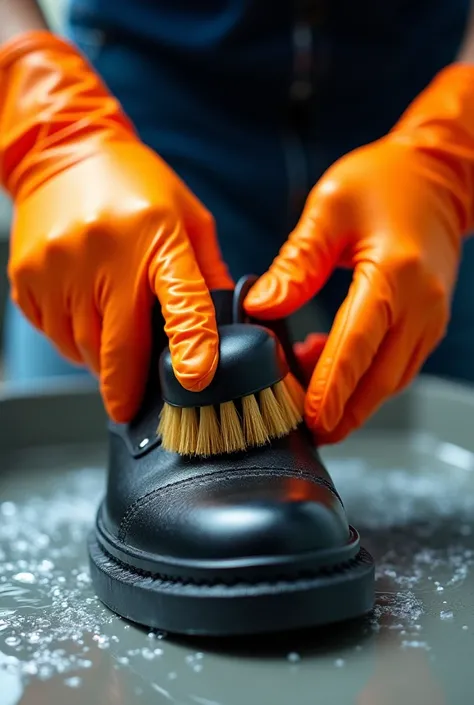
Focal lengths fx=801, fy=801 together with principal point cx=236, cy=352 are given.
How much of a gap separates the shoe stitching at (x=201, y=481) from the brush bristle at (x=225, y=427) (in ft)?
0.07

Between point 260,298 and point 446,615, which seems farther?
point 260,298

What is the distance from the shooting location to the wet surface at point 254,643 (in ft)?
1.62

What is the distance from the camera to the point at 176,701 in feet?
1.60

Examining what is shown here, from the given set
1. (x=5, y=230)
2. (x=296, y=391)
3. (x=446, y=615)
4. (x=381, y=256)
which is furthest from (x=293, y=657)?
(x=5, y=230)

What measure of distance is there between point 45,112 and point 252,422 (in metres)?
0.43

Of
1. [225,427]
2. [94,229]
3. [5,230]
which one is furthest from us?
[5,230]

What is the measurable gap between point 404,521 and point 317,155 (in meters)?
0.62

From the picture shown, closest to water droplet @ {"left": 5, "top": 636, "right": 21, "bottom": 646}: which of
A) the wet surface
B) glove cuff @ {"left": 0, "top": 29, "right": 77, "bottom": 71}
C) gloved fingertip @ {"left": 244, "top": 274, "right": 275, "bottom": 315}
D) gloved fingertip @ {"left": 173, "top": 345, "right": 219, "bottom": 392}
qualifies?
the wet surface

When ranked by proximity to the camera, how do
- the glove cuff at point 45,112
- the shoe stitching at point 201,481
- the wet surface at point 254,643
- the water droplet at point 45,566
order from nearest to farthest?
the wet surface at point 254,643
the shoe stitching at point 201,481
the water droplet at point 45,566
the glove cuff at point 45,112

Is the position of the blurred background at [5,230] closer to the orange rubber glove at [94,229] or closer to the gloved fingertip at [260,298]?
the orange rubber glove at [94,229]

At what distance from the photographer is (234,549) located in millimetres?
522

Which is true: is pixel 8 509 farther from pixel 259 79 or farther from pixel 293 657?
pixel 259 79

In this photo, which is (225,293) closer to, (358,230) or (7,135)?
(358,230)

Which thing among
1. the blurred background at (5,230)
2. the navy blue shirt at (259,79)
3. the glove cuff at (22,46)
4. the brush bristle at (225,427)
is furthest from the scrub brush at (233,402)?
the blurred background at (5,230)
